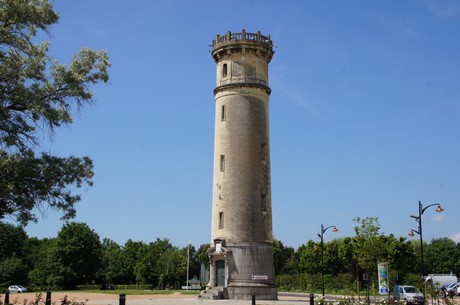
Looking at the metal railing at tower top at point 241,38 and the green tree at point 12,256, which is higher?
the metal railing at tower top at point 241,38

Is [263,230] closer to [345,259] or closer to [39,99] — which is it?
[39,99]

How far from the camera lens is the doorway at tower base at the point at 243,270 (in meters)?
38.4

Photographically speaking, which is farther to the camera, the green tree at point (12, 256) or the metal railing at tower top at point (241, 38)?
the green tree at point (12, 256)

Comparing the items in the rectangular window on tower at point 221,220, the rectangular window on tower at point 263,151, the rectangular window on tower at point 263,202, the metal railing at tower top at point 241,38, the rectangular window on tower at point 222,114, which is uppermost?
the metal railing at tower top at point 241,38

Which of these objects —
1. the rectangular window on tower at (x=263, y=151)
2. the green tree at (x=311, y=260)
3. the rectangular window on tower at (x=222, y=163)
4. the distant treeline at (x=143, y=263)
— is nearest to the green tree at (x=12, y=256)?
the distant treeline at (x=143, y=263)

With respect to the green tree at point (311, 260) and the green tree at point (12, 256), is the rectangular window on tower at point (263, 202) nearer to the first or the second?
the green tree at point (311, 260)

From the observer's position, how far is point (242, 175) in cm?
3984

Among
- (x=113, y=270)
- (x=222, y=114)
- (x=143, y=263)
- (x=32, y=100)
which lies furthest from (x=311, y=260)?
(x=32, y=100)

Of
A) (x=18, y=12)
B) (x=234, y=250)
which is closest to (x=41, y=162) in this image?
(x=18, y=12)

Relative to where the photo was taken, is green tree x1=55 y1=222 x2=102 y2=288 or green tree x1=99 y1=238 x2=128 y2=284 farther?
green tree x1=99 y1=238 x2=128 y2=284

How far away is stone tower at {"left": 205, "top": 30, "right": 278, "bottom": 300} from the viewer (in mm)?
38906

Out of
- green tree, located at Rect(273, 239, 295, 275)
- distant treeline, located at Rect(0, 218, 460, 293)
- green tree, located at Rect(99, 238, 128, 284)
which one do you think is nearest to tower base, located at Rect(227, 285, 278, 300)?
distant treeline, located at Rect(0, 218, 460, 293)

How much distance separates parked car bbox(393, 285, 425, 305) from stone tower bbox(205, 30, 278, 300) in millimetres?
9631

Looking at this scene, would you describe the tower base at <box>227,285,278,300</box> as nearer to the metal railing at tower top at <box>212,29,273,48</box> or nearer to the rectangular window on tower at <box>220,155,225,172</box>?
the rectangular window on tower at <box>220,155,225,172</box>
